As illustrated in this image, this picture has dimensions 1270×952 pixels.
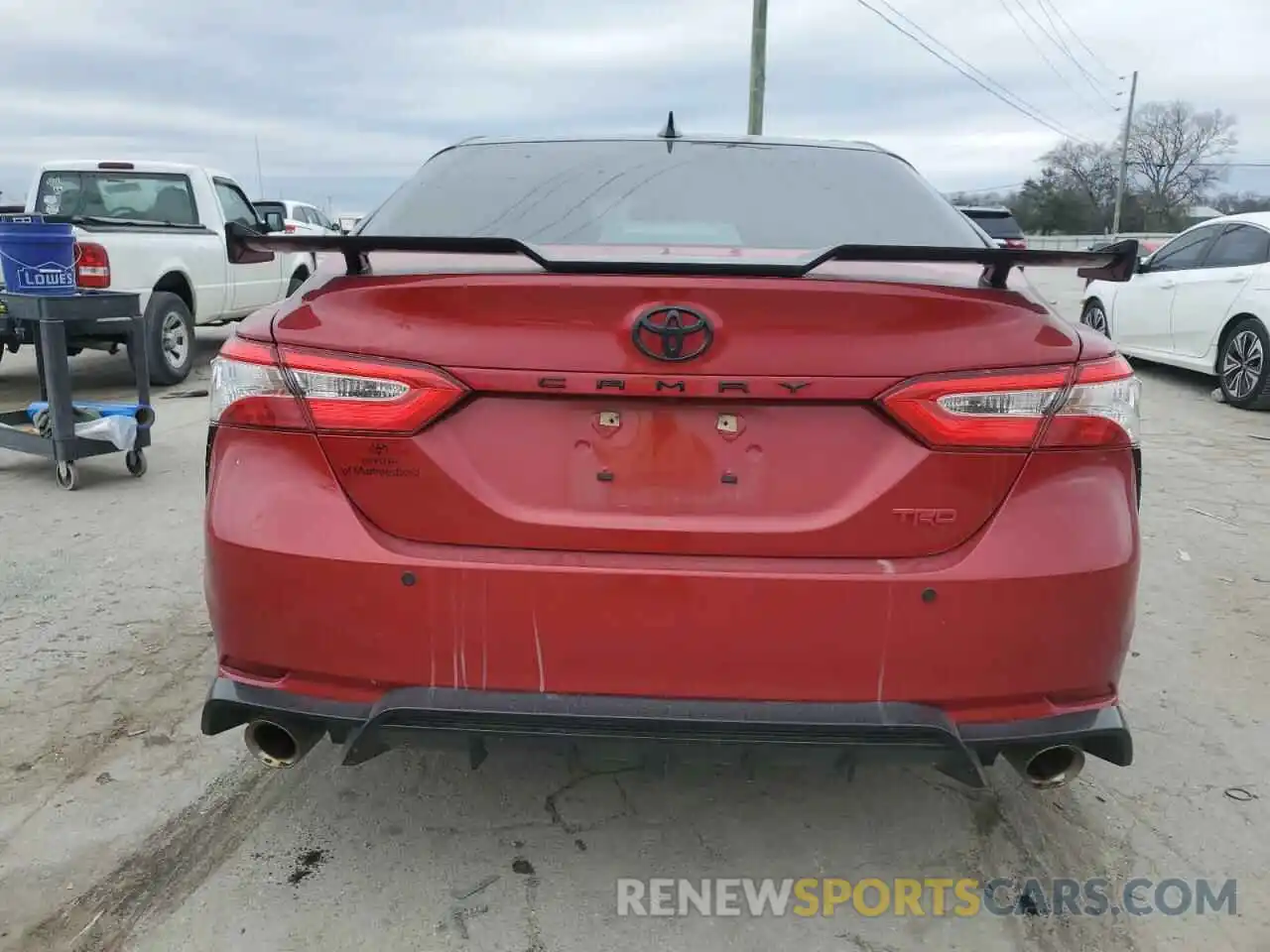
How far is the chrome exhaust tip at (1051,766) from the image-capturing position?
2109 mm

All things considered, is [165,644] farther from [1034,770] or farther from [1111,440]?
[1111,440]

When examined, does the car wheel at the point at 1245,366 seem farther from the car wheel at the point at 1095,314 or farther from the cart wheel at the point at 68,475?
the cart wheel at the point at 68,475

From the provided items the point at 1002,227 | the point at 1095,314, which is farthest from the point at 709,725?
the point at 1095,314

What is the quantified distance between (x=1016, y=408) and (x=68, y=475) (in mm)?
5512

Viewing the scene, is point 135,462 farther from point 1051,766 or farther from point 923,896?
point 1051,766

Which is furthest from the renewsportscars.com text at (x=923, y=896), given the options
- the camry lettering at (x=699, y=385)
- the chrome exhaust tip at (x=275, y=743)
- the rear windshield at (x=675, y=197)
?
the rear windshield at (x=675, y=197)

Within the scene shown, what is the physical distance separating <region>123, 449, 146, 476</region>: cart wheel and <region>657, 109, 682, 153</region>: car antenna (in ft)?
13.4

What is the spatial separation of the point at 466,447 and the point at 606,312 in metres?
0.37

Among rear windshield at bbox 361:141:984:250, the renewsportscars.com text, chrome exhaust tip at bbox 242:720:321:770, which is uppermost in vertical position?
rear windshield at bbox 361:141:984:250

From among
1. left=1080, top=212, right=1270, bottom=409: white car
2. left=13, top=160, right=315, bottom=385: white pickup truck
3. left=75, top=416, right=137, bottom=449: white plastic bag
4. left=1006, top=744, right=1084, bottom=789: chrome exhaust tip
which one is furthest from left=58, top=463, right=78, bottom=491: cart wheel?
left=1080, top=212, right=1270, bottom=409: white car

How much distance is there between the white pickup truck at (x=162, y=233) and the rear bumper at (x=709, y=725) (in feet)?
26.3

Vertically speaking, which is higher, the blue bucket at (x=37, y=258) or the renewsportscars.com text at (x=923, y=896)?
the blue bucket at (x=37, y=258)

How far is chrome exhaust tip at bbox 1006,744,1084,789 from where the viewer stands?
6.92ft

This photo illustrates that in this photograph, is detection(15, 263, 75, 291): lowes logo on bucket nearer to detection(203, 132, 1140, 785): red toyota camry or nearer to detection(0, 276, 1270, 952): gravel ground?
detection(0, 276, 1270, 952): gravel ground
